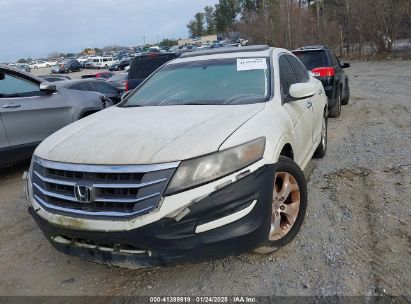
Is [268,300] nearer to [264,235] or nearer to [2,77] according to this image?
[264,235]

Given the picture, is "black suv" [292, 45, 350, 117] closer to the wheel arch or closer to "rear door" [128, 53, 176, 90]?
"rear door" [128, 53, 176, 90]

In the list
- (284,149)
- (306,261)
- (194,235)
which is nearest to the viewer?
(194,235)

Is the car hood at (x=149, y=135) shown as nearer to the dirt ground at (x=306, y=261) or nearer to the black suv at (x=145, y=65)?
the dirt ground at (x=306, y=261)

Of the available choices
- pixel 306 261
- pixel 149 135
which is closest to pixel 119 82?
pixel 149 135

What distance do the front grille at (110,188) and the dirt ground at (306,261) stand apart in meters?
0.72

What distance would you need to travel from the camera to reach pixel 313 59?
8.91 m

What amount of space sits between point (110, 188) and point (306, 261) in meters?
1.61

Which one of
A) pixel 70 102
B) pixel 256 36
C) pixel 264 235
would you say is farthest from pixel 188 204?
pixel 256 36

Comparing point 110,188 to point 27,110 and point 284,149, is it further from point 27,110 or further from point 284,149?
point 27,110

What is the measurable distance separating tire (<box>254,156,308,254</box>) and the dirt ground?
0.15 meters

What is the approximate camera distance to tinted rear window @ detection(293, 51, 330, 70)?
876cm

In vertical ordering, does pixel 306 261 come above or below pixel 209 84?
below

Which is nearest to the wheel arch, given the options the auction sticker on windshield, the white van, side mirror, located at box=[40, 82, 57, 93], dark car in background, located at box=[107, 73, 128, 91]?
the auction sticker on windshield

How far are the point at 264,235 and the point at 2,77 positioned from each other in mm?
4557
